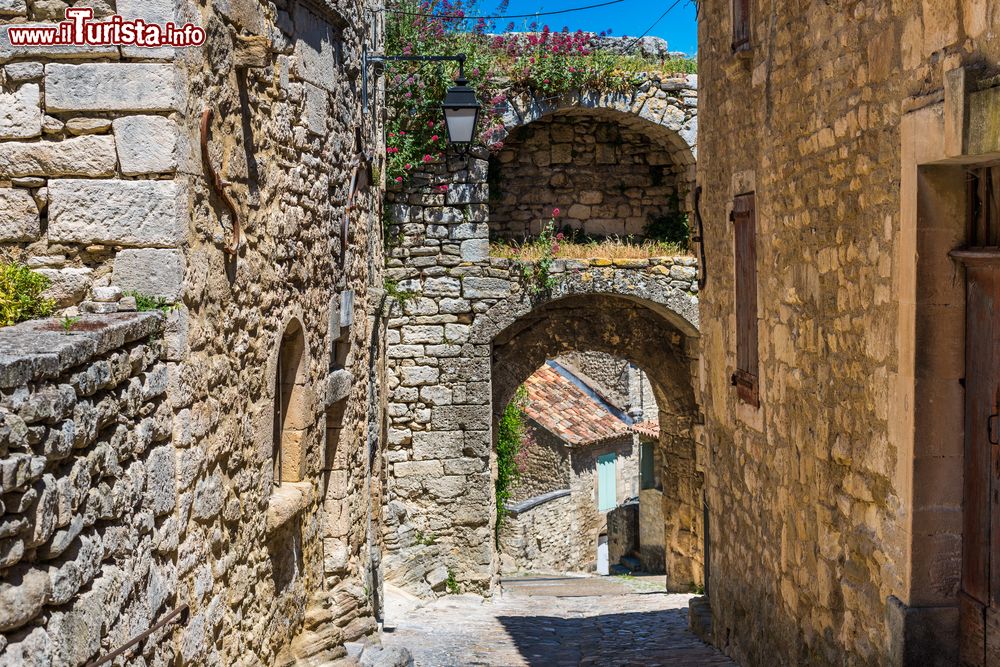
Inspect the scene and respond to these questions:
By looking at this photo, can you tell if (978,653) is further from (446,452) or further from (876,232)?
(446,452)

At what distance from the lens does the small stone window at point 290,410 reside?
5.95 metres

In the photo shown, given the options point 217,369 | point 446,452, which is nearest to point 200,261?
point 217,369

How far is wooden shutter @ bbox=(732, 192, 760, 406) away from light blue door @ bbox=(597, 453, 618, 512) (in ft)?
58.1

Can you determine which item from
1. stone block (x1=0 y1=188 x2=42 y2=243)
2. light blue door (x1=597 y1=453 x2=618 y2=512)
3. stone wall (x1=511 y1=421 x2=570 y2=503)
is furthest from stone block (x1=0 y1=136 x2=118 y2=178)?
light blue door (x1=597 y1=453 x2=618 y2=512)

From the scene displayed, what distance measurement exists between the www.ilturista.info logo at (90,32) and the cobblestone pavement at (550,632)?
4.71 meters

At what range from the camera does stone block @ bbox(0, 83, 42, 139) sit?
12.4ft

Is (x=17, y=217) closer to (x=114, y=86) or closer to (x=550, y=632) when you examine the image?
(x=114, y=86)

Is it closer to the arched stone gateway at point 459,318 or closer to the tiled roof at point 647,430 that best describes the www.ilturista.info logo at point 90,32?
the arched stone gateway at point 459,318

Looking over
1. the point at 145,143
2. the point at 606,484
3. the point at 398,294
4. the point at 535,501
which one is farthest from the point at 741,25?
the point at 606,484

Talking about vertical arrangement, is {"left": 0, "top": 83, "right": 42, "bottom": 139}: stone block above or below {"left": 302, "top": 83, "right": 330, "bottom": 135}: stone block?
below

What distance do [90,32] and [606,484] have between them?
21.6 m

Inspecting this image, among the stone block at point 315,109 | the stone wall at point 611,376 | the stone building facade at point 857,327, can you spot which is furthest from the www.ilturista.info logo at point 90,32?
the stone wall at point 611,376

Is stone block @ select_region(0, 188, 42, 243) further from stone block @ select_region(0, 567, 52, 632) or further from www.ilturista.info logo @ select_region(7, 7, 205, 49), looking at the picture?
stone block @ select_region(0, 567, 52, 632)

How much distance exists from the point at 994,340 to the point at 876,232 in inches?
28.4
